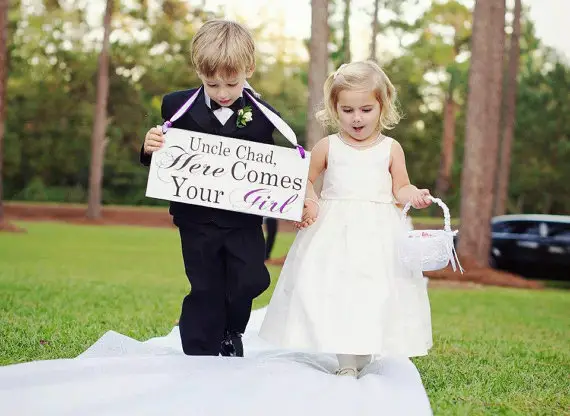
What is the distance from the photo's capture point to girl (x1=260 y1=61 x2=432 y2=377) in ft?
14.1

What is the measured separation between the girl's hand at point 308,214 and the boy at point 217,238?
29cm

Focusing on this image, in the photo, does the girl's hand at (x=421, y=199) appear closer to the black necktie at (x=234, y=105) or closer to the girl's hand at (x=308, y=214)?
the girl's hand at (x=308, y=214)

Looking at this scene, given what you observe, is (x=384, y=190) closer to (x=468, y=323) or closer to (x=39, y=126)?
(x=468, y=323)

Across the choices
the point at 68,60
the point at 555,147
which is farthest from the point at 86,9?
the point at 555,147

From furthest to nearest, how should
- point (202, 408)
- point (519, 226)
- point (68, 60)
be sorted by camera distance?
1. point (68, 60)
2. point (519, 226)
3. point (202, 408)

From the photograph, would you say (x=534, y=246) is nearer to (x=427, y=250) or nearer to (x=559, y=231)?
(x=559, y=231)

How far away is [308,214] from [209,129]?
67cm

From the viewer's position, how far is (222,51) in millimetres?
4117

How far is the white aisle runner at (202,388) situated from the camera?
11.2ft

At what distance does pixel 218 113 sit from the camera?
451cm

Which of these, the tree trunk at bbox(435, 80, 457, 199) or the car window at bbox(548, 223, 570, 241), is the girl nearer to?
the car window at bbox(548, 223, 570, 241)

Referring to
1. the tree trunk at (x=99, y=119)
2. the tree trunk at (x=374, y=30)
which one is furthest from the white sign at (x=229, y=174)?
the tree trunk at (x=99, y=119)

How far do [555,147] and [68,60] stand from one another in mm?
19536

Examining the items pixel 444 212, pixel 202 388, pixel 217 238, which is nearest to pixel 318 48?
pixel 217 238
